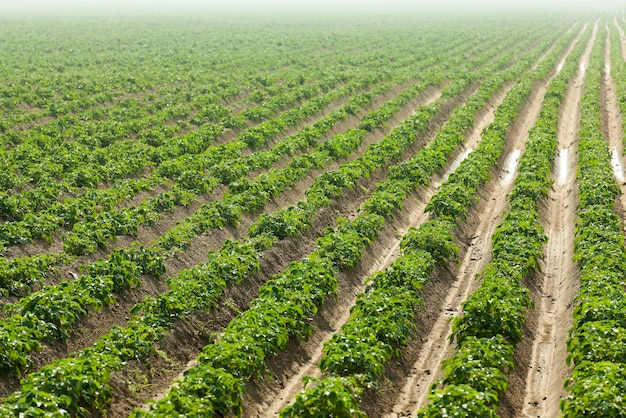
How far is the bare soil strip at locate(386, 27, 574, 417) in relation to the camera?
12055mm

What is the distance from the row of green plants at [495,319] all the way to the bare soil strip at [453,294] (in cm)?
47

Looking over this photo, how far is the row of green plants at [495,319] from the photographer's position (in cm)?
1019

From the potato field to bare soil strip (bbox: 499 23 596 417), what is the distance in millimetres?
62

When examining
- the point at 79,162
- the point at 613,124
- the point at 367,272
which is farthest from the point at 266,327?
the point at 613,124

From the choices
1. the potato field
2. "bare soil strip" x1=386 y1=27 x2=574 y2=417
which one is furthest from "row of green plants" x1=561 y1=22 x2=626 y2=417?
"bare soil strip" x1=386 y1=27 x2=574 y2=417

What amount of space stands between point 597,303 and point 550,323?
170 cm

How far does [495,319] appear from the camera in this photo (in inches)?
496

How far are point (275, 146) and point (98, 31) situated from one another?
55035 mm

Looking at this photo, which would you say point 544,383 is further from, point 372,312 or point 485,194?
point 485,194

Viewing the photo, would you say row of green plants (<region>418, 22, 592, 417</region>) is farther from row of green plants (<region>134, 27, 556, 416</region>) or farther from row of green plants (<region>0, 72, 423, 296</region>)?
row of green plants (<region>0, 72, 423, 296</region>)

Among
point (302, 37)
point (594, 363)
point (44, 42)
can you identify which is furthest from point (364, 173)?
point (302, 37)

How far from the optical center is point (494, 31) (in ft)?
273

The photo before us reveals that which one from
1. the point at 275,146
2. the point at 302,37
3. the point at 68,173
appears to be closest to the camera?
the point at 68,173

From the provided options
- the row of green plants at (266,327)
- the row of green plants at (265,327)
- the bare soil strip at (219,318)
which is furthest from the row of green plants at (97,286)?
the row of green plants at (266,327)
